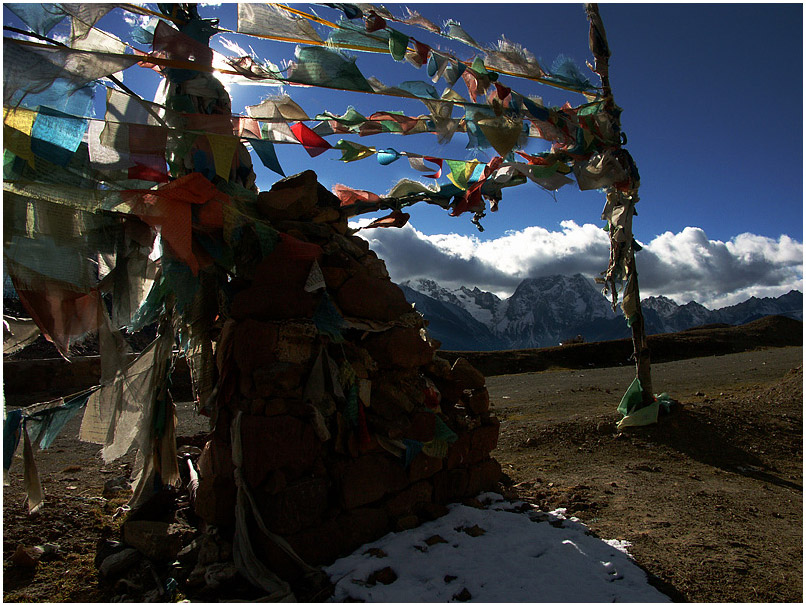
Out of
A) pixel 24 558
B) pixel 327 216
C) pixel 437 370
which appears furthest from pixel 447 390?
pixel 24 558

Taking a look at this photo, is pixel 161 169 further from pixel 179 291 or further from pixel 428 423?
pixel 428 423

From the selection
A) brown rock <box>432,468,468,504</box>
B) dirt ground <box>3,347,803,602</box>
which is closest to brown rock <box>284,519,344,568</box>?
brown rock <box>432,468,468,504</box>

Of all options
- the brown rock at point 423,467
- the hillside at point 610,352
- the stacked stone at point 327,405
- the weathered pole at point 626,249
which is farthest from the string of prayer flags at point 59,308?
the hillside at point 610,352

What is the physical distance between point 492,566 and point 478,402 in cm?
186

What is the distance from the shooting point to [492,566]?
3469 mm

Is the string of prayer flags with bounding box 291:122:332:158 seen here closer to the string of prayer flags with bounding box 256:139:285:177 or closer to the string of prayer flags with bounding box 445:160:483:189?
the string of prayer flags with bounding box 256:139:285:177

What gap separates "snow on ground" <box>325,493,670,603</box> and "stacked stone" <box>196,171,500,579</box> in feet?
0.91

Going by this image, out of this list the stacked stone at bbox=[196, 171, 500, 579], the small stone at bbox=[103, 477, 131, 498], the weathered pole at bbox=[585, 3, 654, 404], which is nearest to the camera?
the stacked stone at bbox=[196, 171, 500, 579]

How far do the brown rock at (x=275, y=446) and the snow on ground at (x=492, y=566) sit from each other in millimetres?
800

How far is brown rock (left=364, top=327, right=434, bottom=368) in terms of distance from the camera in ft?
14.7

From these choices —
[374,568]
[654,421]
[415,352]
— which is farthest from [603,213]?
[374,568]

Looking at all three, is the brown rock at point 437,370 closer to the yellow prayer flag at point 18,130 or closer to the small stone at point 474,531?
the small stone at point 474,531

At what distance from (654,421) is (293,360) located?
586 centimetres

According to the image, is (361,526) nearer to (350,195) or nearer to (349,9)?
(350,195)
